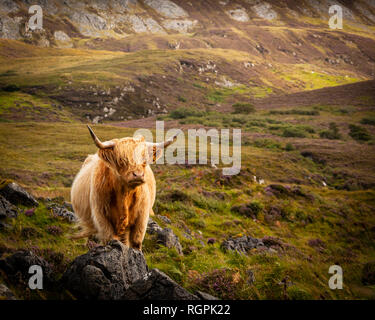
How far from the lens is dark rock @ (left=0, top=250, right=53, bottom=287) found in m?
3.90

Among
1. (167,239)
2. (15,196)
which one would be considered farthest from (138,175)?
(15,196)

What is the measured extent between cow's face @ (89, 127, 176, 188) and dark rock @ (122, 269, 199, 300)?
1.33 m

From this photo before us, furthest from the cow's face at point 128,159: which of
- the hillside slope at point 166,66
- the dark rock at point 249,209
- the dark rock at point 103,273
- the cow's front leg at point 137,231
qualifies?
the hillside slope at point 166,66

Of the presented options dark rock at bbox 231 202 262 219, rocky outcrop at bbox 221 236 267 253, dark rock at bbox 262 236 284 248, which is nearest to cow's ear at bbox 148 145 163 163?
rocky outcrop at bbox 221 236 267 253

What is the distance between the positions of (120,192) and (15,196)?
3.66 m

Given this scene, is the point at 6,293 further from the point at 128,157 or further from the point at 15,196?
the point at 15,196

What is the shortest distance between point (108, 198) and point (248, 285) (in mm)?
2824

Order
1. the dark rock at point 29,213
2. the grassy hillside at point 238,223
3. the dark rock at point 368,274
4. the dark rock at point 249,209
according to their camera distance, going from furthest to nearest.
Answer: the dark rock at point 249,209 < the dark rock at point 368,274 < the dark rock at point 29,213 < the grassy hillside at point 238,223

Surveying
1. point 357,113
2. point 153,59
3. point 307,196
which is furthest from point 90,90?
point 307,196

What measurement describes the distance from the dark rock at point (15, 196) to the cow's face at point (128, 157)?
12.1 feet

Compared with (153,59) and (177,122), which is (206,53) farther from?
(177,122)

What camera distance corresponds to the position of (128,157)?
4020mm

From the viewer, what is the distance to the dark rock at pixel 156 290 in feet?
12.8

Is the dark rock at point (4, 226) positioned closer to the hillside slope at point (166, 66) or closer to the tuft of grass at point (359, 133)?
the tuft of grass at point (359, 133)
